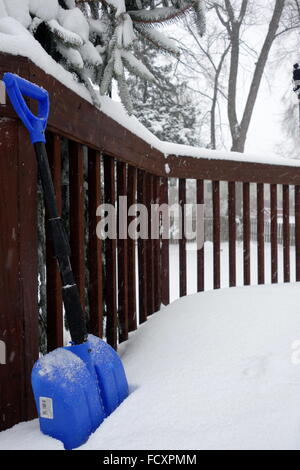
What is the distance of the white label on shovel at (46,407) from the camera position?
115cm

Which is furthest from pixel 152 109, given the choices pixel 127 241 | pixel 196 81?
pixel 127 241

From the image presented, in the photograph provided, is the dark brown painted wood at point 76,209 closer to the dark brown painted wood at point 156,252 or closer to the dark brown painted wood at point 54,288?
the dark brown painted wood at point 54,288

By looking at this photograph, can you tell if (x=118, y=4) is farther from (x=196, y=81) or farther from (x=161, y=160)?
(x=196, y=81)

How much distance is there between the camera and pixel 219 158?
3.23m

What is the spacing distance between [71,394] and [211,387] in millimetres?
435

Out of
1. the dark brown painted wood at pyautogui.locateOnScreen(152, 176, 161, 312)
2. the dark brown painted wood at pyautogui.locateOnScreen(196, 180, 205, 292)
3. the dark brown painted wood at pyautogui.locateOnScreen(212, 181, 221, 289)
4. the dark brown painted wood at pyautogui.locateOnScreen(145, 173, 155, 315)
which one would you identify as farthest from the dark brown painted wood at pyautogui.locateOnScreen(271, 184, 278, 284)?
the dark brown painted wood at pyautogui.locateOnScreen(145, 173, 155, 315)

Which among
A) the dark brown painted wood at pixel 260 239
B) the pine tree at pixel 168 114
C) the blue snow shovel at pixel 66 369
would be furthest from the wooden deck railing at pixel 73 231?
the pine tree at pixel 168 114

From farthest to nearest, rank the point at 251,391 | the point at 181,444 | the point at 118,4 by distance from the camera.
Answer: the point at 118,4
the point at 251,391
the point at 181,444

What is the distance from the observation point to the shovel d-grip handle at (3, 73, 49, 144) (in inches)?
47.0

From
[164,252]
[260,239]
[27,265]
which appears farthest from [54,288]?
[260,239]

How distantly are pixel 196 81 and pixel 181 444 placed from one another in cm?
1573

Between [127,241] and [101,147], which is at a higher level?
[101,147]

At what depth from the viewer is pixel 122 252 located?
7.34 ft

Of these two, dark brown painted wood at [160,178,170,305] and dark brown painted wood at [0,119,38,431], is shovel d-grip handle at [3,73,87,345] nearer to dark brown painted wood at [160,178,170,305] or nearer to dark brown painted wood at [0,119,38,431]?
dark brown painted wood at [0,119,38,431]
